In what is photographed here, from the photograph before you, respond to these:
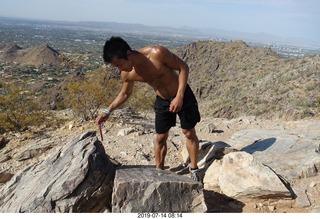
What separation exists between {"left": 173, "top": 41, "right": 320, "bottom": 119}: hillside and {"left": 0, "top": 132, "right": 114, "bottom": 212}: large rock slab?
1107 cm

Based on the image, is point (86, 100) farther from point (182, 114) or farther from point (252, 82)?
point (252, 82)

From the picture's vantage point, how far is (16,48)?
83.9 m

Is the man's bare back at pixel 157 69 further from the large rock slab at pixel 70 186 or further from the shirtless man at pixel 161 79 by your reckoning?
the large rock slab at pixel 70 186

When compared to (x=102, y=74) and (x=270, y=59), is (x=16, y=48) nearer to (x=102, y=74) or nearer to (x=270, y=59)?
(x=270, y=59)

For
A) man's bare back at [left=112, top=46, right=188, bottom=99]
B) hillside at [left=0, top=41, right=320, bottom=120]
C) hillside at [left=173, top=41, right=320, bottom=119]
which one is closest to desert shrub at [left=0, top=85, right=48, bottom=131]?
hillside at [left=0, top=41, right=320, bottom=120]

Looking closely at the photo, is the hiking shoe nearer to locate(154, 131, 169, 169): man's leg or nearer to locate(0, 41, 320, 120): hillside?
locate(154, 131, 169, 169): man's leg

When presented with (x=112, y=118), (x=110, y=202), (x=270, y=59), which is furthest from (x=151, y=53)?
(x=270, y=59)

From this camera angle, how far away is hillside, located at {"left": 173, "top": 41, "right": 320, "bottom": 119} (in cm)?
1778

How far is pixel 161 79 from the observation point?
4.05 m

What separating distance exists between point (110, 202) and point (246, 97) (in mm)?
20362

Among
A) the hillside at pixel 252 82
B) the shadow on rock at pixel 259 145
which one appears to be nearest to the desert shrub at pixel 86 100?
the shadow on rock at pixel 259 145

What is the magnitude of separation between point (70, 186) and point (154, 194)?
866mm

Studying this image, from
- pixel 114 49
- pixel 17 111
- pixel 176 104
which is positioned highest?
pixel 114 49
